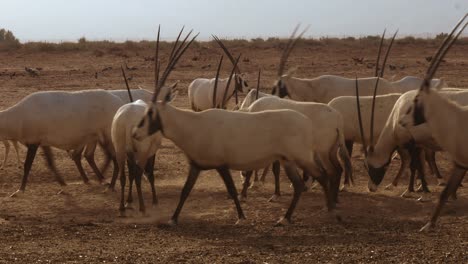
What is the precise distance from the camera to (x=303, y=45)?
4653 centimetres

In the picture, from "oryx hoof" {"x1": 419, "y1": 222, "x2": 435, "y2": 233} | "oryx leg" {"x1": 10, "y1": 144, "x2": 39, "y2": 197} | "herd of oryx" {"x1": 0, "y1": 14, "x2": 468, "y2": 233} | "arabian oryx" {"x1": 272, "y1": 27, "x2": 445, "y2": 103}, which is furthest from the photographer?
"arabian oryx" {"x1": 272, "y1": 27, "x2": 445, "y2": 103}

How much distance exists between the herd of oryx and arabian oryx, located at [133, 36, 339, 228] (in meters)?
0.01

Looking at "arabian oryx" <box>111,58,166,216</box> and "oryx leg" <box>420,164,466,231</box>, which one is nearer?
"oryx leg" <box>420,164,466,231</box>

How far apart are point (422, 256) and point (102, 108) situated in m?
6.29

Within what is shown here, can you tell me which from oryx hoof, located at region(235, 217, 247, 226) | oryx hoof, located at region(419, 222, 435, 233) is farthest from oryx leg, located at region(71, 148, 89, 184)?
oryx hoof, located at region(419, 222, 435, 233)

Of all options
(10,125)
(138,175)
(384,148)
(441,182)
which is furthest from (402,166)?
(10,125)

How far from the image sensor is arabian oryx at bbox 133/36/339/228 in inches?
375

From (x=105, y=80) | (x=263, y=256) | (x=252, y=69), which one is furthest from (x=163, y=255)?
(x=252, y=69)

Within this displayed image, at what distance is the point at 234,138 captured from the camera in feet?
31.4

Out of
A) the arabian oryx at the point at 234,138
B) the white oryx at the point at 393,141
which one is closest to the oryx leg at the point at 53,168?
the arabian oryx at the point at 234,138

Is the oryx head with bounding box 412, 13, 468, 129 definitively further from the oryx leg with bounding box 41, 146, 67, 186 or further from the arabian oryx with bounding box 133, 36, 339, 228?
the oryx leg with bounding box 41, 146, 67, 186

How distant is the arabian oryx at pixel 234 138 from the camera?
9.52 meters

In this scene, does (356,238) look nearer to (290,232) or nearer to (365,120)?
(290,232)

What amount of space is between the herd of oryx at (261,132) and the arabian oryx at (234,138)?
1 centimetres
